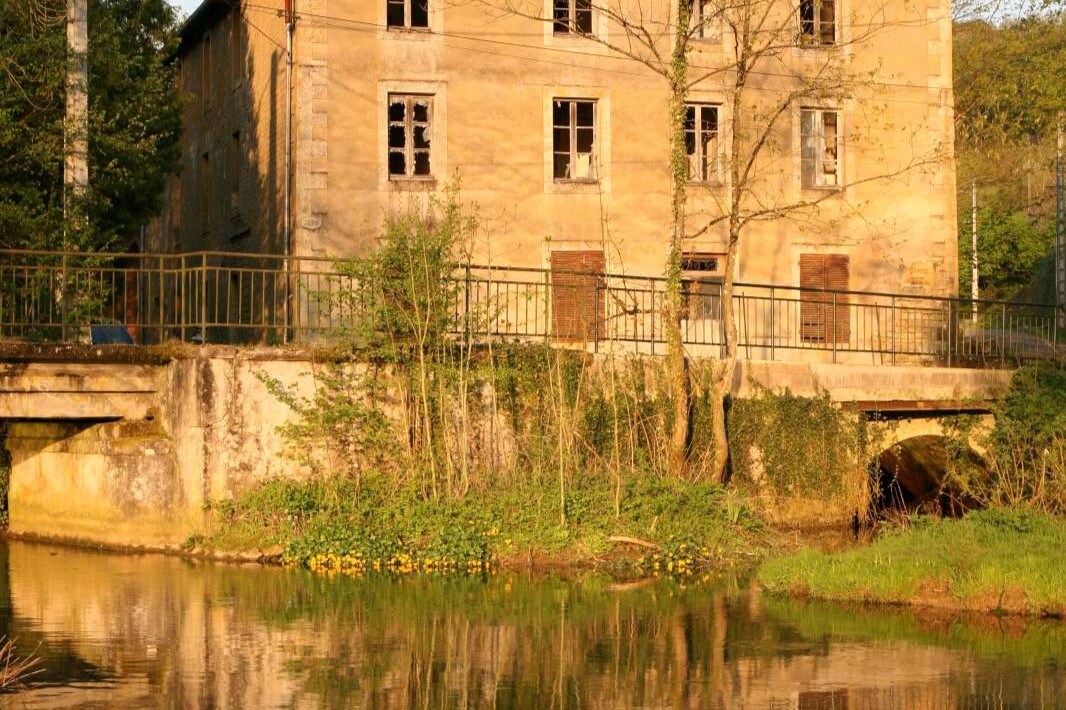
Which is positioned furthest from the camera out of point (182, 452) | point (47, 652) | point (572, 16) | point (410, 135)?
point (572, 16)

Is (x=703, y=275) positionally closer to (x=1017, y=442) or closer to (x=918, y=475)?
(x=918, y=475)

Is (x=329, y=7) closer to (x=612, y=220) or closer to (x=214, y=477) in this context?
(x=612, y=220)

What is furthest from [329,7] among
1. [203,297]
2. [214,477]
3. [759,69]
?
[214,477]

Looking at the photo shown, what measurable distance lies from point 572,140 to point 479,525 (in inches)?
483

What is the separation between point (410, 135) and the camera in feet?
89.6

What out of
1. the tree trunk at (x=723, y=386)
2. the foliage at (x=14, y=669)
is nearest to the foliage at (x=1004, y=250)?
the tree trunk at (x=723, y=386)

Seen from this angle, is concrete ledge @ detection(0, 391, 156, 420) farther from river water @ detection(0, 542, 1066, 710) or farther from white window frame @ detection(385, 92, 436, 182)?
white window frame @ detection(385, 92, 436, 182)

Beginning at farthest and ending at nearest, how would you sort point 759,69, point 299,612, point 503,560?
point 759,69 → point 503,560 → point 299,612

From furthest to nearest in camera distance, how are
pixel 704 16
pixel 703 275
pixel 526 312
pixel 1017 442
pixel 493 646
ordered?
pixel 704 16
pixel 703 275
pixel 1017 442
pixel 526 312
pixel 493 646

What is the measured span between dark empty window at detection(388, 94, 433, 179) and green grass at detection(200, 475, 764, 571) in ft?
33.8

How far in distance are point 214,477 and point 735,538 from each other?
19.8 ft

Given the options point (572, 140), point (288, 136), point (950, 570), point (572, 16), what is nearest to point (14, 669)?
point (950, 570)

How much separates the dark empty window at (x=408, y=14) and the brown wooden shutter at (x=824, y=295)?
830cm

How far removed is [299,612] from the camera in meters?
13.8
